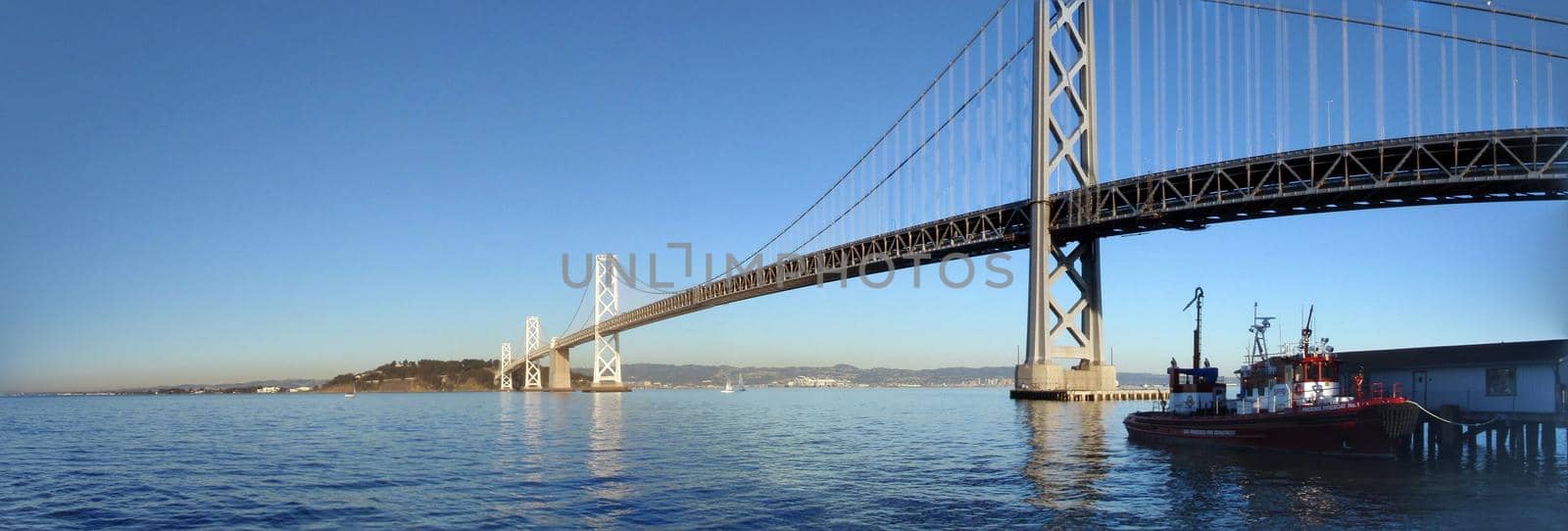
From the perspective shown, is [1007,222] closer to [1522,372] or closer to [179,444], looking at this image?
[1522,372]

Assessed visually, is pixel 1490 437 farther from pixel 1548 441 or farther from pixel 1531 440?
pixel 1548 441

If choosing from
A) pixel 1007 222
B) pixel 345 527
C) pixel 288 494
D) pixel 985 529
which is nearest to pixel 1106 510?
pixel 985 529

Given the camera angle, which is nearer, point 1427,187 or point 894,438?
point 894,438

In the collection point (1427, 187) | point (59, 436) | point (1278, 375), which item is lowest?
point (59, 436)

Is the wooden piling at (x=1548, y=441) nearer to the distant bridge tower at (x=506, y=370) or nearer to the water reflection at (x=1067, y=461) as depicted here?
the water reflection at (x=1067, y=461)

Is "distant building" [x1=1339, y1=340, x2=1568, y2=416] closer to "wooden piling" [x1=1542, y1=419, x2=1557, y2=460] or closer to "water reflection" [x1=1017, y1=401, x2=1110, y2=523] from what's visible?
"wooden piling" [x1=1542, y1=419, x2=1557, y2=460]

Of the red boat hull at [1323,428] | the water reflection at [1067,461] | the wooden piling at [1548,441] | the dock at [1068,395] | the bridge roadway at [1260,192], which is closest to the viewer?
the water reflection at [1067,461]

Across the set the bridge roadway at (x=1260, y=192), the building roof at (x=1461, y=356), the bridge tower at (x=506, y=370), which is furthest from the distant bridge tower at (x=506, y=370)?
the building roof at (x=1461, y=356)
